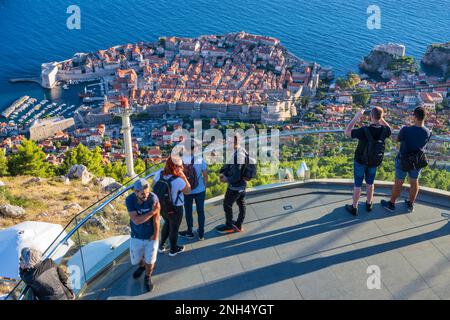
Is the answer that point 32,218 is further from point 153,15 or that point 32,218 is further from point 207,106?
point 153,15

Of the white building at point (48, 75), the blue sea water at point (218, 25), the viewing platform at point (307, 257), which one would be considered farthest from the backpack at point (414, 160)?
the white building at point (48, 75)

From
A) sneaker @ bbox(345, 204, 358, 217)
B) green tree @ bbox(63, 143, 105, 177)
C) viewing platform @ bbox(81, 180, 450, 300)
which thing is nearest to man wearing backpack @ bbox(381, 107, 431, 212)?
viewing platform @ bbox(81, 180, 450, 300)

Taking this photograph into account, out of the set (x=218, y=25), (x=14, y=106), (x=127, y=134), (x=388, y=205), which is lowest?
(x=14, y=106)

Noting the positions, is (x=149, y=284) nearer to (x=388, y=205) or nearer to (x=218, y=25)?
(x=388, y=205)

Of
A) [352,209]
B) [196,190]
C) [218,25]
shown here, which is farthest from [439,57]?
[196,190]

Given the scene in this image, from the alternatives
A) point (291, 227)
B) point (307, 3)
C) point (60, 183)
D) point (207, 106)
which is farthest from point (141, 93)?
point (291, 227)

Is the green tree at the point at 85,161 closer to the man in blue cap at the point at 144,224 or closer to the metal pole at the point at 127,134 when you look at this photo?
the metal pole at the point at 127,134
